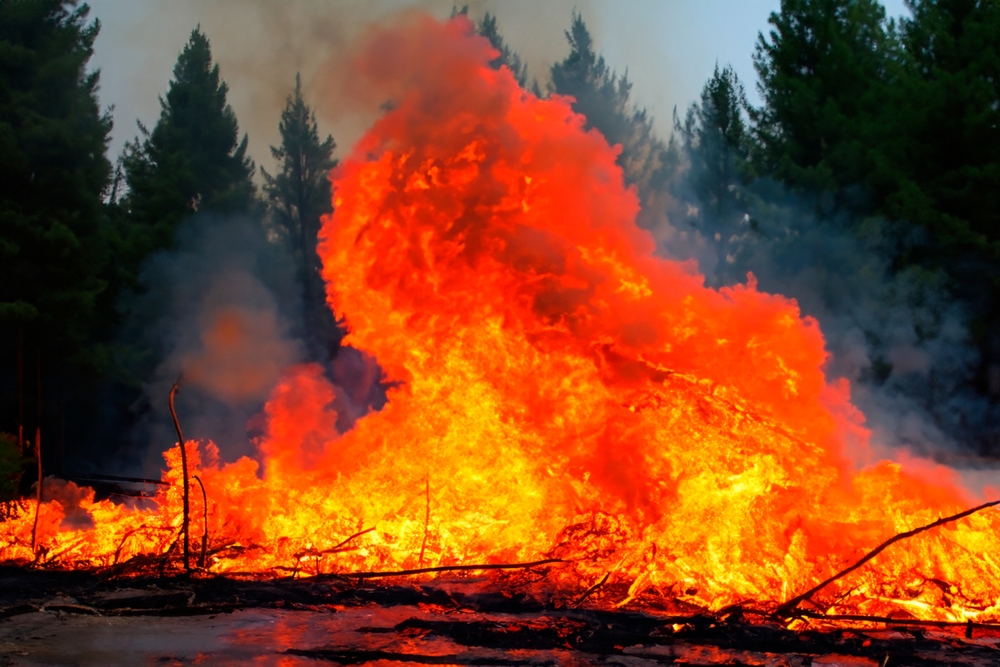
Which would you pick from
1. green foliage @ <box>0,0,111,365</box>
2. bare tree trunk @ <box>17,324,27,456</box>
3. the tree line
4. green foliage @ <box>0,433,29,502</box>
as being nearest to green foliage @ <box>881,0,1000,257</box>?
the tree line

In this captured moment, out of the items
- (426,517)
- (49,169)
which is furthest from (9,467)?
(426,517)

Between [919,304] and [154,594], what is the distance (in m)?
16.7

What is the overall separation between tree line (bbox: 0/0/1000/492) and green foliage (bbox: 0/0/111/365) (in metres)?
0.04

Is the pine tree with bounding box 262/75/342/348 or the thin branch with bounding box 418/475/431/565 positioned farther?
the pine tree with bounding box 262/75/342/348

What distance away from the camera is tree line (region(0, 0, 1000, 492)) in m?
17.8

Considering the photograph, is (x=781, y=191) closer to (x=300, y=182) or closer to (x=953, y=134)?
(x=953, y=134)

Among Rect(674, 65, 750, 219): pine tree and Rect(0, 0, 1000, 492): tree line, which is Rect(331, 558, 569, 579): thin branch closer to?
Rect(0, 0, 1000, 492): tree line

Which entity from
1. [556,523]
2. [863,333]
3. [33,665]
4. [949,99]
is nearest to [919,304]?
[863,333]

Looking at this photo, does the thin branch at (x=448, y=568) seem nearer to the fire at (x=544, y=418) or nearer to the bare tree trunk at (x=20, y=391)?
the fire at (x=544, y=418)

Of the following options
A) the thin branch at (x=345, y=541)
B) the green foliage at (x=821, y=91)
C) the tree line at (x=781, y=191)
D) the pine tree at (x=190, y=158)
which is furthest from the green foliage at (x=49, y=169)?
the green foliage at (x=821, y=91)

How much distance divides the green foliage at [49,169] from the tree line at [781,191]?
0.04 m

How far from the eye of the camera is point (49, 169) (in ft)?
58.9

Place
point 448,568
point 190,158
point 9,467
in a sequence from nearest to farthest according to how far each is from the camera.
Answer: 1. point 448,568
2. point 9,467
3. point 190,158

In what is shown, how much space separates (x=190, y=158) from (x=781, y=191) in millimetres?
19464
